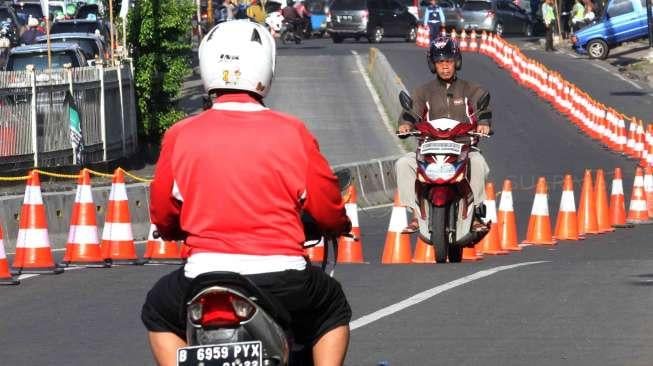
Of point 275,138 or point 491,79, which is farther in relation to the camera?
point 491,79

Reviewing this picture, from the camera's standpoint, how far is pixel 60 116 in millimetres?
26375

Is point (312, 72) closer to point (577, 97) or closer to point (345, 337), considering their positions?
point (577, 97)

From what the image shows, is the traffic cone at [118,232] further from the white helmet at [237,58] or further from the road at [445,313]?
the white helmet at [237,58]

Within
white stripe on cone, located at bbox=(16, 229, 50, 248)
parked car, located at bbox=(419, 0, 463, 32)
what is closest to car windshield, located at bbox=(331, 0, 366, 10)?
parked car, located at bbox=(419, 0, 463, 32)

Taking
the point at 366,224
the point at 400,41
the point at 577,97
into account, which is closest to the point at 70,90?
the point at 366,224

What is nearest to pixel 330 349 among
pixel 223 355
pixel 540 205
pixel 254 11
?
pixel 223 355

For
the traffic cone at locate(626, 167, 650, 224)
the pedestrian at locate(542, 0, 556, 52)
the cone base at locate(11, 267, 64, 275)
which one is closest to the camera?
the cone base at locate(11, 267, 64, 275)

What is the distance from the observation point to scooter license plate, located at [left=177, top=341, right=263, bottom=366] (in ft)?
16.5

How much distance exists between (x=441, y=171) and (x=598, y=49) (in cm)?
4332

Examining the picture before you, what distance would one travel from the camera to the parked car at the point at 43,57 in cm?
3259

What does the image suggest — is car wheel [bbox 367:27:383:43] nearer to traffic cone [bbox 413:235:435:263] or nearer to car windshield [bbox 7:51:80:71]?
car windshield [bbox 7:51:80:71]

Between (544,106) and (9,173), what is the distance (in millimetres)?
20047

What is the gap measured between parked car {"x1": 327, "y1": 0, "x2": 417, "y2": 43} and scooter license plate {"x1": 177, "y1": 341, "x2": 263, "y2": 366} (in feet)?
207

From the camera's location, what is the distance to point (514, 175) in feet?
97.6
